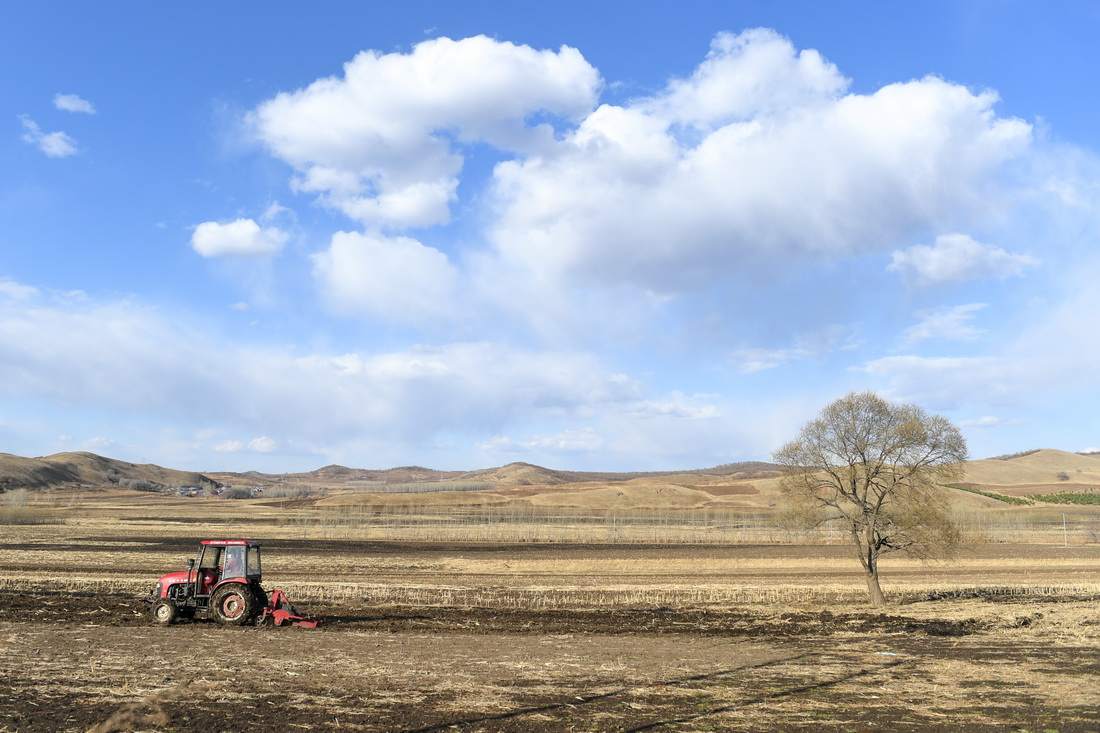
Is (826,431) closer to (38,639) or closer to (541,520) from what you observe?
(38,639)

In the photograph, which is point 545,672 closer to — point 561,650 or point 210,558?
point 561,650

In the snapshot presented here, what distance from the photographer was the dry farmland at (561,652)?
1217 centimetres

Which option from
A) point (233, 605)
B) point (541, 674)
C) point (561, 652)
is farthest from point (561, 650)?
point (233, 605)

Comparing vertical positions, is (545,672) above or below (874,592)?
above

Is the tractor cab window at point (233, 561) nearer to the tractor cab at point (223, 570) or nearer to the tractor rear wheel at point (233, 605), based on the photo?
the tractor cab at point (223, 570)

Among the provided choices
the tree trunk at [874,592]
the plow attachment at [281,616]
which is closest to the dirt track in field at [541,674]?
the plow attachment at [281,616]

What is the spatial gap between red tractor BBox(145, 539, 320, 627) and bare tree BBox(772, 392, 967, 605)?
69.3 feet

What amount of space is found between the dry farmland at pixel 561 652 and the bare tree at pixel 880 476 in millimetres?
2756

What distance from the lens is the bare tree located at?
29688mm

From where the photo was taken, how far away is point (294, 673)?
50.0ft

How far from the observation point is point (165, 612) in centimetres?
2200

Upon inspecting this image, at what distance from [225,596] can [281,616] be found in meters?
1.86

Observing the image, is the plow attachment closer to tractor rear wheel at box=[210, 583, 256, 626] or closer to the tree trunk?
tractor rear wheel at box=[210, 583, 256, 626]

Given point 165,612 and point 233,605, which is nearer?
point 165,612
